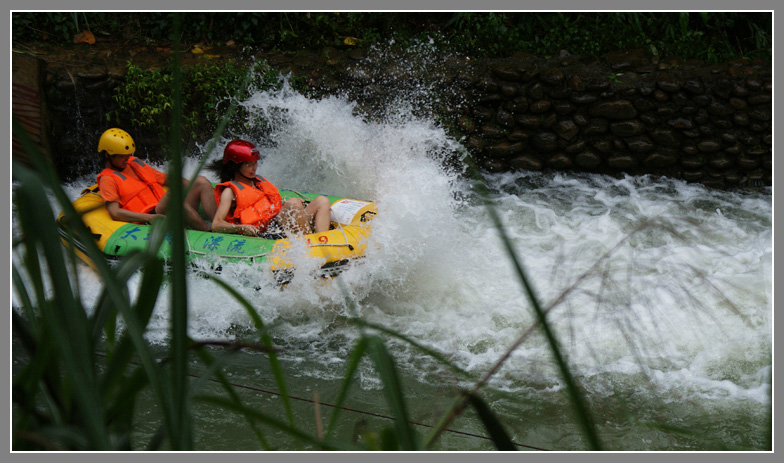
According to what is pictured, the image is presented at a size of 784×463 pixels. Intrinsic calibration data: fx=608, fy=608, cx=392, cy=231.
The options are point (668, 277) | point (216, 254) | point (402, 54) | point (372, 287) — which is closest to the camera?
point (668, 277)

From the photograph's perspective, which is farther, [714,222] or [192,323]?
[714,222]

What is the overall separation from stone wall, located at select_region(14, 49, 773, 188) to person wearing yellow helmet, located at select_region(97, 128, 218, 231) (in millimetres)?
2053

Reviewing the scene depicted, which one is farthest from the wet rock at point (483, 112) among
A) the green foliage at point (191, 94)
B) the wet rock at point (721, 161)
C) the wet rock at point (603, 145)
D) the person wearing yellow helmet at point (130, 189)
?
the person wearing yellow helmet at point (130, 189)

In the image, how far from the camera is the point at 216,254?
3.73m

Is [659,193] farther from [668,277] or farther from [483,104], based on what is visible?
[668,277]

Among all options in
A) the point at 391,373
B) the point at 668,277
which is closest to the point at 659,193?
the point at 668,277

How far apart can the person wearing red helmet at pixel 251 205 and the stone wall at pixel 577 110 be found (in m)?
2.34

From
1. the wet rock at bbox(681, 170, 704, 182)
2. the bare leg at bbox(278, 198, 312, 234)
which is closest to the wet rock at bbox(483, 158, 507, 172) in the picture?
the wet rock at bbox(681, 170, 704, 182)

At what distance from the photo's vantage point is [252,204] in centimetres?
405

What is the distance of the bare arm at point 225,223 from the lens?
13.0 feet

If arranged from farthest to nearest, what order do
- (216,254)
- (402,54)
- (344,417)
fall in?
(402,54)
(216,254)
(344,417)

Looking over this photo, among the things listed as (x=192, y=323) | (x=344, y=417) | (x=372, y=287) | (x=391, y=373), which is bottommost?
(x=391, y=373)

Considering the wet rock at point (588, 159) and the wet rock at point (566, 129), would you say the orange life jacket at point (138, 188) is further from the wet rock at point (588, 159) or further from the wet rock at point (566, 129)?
the wet rock at point (588, 159)

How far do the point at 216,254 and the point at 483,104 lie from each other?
11.9 feet
